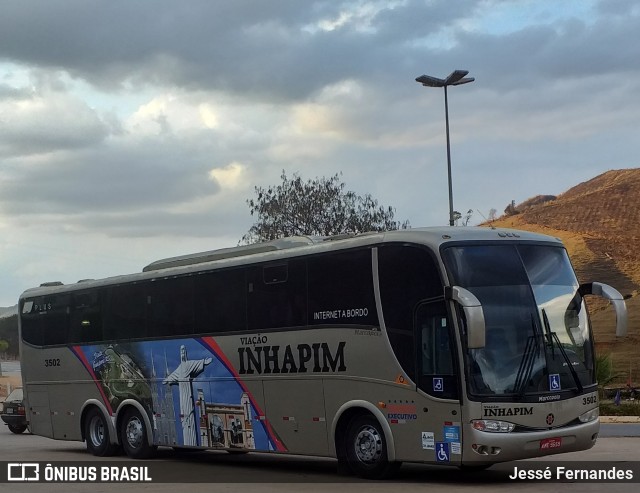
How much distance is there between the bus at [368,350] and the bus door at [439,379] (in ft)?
0.08

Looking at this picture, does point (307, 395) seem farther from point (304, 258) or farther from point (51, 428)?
point (51, 428)

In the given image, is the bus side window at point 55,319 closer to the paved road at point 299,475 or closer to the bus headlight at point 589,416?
the paved road at point 299,475

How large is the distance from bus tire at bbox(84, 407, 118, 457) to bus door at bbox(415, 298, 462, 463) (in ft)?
30.5

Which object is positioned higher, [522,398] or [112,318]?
[112,318]

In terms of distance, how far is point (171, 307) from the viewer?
20062mm

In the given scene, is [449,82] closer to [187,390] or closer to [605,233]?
[187,390]

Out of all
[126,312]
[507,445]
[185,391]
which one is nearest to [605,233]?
[126,312]

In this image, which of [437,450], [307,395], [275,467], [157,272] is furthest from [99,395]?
[437,450]

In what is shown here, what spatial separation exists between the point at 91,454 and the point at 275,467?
557 centimetres

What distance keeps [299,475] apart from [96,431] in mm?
7006

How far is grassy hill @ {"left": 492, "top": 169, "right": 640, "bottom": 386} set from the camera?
53.5 meters

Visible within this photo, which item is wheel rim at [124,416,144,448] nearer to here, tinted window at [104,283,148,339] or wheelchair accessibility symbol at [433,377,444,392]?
tinted window at [104,283,148,339]

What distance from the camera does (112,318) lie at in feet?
71.8

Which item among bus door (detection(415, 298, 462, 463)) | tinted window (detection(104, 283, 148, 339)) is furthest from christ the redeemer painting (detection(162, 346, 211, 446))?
bus door (detection(415, 298, 462, 463))
